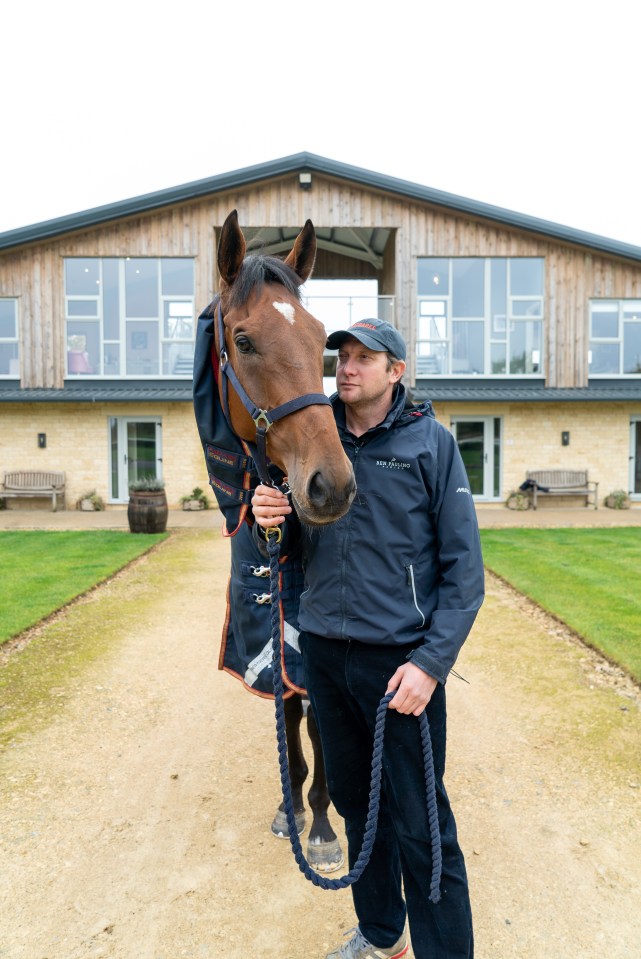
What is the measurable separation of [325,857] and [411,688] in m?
1.51

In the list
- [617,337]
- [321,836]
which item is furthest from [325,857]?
[617,337]

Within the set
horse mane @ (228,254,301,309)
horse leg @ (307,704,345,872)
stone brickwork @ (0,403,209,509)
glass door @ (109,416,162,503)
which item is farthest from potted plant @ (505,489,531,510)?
horse mane @ (228,254,301,309)

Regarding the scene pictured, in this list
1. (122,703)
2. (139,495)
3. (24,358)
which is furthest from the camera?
(24,358)

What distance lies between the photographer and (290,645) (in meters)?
2.72

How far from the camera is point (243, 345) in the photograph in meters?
2.10

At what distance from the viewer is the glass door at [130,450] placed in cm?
1700

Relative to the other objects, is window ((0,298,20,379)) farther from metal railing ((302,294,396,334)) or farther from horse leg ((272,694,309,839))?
horse leg ((272,694,309,839))

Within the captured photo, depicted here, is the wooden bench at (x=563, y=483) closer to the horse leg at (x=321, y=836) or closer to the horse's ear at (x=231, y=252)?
the horse leg at (x=321, y=836)

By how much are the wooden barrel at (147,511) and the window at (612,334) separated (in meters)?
13.2

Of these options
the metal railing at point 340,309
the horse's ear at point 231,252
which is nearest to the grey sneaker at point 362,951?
the horse's ear at point 231,252

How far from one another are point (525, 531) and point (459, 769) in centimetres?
1007

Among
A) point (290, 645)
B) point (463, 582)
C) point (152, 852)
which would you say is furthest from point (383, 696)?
point (152, 852)

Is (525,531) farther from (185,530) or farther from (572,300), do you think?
(572,300)

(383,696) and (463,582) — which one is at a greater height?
(463,582)
